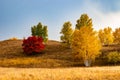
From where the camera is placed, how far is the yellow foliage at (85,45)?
82000 mm

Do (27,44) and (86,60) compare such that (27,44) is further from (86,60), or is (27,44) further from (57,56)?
(86,60)

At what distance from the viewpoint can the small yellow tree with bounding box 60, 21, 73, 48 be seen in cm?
11206

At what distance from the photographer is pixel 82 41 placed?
82.5 meters

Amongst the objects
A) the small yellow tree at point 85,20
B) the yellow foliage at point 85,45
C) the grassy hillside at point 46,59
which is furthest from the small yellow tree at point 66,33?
the yellow foliage at point 85,45

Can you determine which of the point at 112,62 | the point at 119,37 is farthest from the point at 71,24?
the point at 112,62

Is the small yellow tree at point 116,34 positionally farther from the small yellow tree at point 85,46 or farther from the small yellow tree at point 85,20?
the small yellow tree at point 85,46

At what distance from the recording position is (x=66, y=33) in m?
113

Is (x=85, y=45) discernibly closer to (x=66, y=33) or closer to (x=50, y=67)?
(x=50, y=67)

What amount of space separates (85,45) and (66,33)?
31223 millimetres

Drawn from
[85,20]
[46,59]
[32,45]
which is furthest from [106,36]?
[46,59]

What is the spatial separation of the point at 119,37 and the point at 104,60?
53.9 meters

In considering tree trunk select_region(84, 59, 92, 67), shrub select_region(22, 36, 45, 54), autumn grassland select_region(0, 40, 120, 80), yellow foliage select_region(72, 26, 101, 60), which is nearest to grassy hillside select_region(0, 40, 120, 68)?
autumn grassland select_region(0, 40, 120, 80)

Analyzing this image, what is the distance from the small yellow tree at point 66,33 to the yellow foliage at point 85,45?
2815 centimetres

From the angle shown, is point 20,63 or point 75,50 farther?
point 20,63
